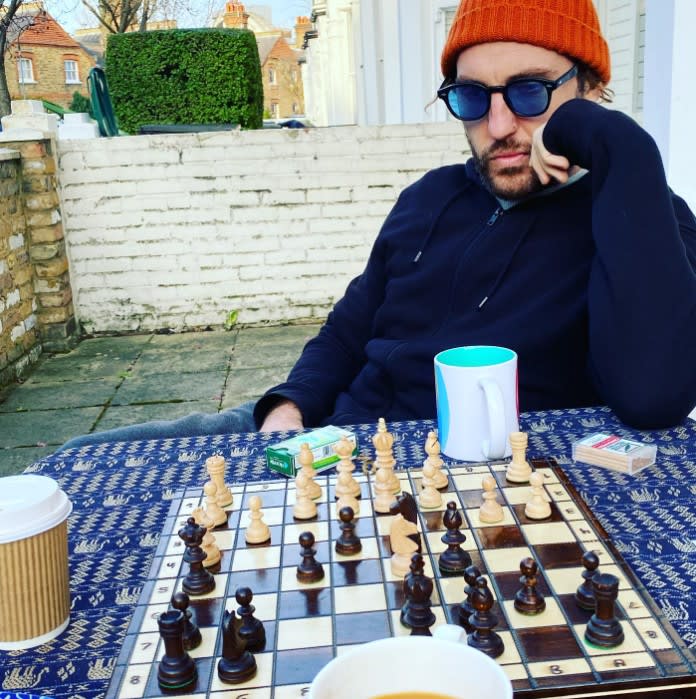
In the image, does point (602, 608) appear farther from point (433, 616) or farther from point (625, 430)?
point (625, 430)

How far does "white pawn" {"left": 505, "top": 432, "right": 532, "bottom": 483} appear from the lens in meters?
1.37

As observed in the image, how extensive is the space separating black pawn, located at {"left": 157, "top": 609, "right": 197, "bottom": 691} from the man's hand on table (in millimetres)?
1138

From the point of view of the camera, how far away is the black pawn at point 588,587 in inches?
38.4

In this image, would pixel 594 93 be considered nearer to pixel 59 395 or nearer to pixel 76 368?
pixel 59 395

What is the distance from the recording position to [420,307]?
7.13 ft

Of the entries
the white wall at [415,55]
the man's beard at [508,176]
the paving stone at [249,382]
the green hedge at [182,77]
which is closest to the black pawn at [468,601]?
the man's beard at [508,176]

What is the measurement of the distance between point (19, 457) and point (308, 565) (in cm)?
378

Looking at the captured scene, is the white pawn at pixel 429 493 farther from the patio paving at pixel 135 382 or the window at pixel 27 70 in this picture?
the window at pixel 27 70

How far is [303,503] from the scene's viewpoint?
1320mm

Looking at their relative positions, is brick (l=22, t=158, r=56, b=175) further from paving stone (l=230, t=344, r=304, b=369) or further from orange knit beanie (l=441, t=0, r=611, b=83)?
orange knit beanie (l=441, t=0, r=611, b=83)

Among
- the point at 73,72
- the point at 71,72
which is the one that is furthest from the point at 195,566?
the point at 73,72

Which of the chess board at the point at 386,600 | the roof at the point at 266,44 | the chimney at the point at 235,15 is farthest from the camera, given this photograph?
the roof at the point at 266,44

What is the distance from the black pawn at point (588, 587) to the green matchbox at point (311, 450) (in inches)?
22.2

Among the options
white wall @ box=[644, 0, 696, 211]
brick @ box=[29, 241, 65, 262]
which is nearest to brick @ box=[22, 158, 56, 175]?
brick @ box=[29, 241, 65, 262]
